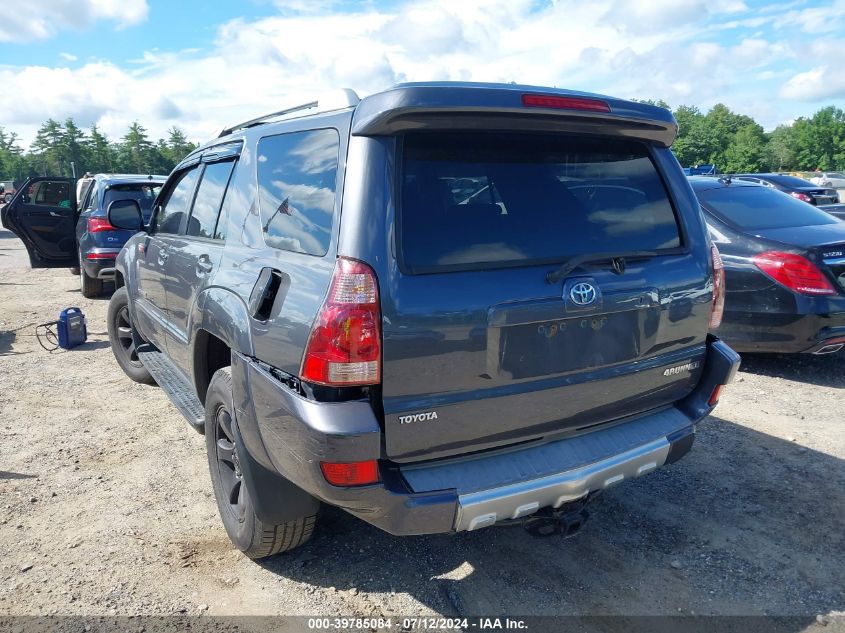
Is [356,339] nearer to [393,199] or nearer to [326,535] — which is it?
[393,199]

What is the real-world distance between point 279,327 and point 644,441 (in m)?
1.60

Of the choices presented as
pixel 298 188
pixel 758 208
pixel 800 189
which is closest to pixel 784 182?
pixel 800 189

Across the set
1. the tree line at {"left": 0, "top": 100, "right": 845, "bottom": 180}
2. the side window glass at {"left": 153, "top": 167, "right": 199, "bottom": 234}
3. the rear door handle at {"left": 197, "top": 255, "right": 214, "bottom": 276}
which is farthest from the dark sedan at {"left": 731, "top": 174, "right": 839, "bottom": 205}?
the tree line at {"left": 0, "top": 100, "right": 845, "bottom": 180}

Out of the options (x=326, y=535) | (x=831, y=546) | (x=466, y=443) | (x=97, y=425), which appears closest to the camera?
(x=466, y=443)

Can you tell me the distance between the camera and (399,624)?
269cm

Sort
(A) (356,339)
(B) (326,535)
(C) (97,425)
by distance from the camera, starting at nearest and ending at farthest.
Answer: (A) (356,339) → (B) (326,535) → (C) (97,425)

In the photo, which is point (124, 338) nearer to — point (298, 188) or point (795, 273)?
point (298, 188)

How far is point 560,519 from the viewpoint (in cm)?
272

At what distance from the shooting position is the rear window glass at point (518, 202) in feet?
7.76

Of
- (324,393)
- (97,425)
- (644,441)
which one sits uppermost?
(324,393)

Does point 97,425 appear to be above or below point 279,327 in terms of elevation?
below

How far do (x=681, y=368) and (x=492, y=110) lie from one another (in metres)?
1.48

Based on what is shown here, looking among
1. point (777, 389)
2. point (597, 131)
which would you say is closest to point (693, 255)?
point (597, 131)

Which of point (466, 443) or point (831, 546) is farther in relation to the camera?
point (831, 546)
